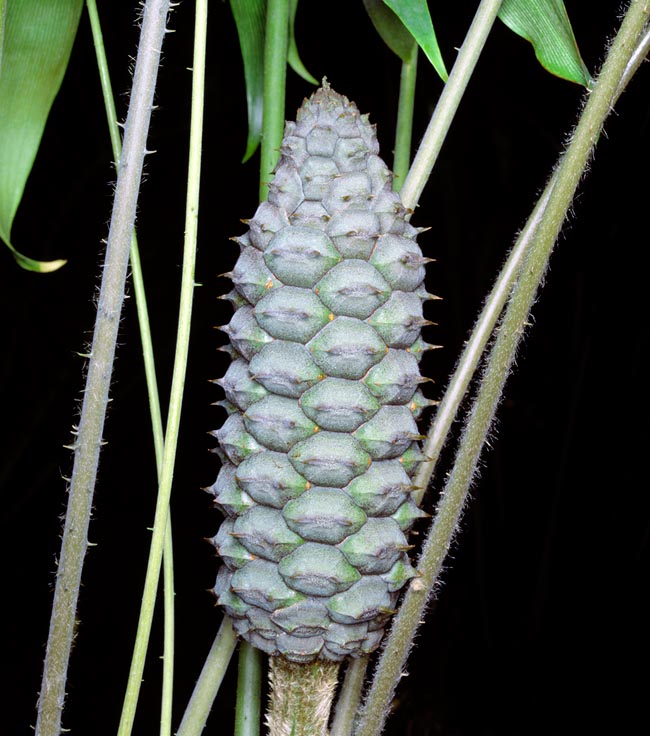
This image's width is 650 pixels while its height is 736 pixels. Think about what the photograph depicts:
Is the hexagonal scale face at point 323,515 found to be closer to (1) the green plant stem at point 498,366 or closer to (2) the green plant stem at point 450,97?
(1) the green plant stem at point 498,366

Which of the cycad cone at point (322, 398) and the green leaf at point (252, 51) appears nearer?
the cycad cone at point (322, 398)

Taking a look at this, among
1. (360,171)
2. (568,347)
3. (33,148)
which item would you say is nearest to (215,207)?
(568,347)

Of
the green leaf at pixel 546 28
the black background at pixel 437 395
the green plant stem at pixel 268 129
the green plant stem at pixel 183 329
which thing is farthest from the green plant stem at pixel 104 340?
the black background at pixel 437 395

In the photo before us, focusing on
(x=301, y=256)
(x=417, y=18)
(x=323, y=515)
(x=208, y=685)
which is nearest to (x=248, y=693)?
(x=208, y=685)

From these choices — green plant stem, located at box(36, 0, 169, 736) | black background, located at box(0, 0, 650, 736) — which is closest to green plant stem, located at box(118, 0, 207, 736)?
green plant stem, located at box(36, 0, 169, 736)

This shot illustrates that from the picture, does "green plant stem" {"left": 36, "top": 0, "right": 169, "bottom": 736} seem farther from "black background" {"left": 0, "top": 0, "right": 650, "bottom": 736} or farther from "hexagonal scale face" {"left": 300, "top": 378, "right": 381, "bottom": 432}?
"black background" {"left": 0, "top": 0, "right": 650, "bottom": 736}

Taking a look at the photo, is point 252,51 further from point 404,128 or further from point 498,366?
point 498,366
